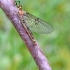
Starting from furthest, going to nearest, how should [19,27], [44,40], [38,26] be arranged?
[44,40]
[38,26]
[19,27]

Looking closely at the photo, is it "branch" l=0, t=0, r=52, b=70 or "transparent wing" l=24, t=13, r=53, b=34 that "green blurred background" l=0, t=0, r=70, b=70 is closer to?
"transparent wing" l=24, t=13, r=53, b=34

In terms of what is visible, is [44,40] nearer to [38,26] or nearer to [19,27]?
[38,26]

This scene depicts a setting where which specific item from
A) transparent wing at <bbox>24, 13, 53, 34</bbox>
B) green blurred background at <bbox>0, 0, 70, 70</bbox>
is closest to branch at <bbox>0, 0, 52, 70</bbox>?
transparent wing at <bbox>24, 13, 53, 34</bbox>

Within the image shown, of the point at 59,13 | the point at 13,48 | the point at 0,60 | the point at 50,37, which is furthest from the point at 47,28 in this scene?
the point at 59,13

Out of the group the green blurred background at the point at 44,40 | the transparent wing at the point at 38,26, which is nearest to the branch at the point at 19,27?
the transparent wing at the point at 38,26

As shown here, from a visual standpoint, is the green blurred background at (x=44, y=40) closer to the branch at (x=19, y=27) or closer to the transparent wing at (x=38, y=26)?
the transparent wing at (x=38, y=26)

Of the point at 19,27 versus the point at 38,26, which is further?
the point at 38,26

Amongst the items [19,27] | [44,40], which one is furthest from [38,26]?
[44,40]

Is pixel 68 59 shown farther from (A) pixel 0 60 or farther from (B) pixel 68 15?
(A) pixel 0 60

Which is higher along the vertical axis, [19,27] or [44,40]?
[44,40]

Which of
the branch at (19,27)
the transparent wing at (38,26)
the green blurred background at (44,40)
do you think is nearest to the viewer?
the branch at (19,27)
